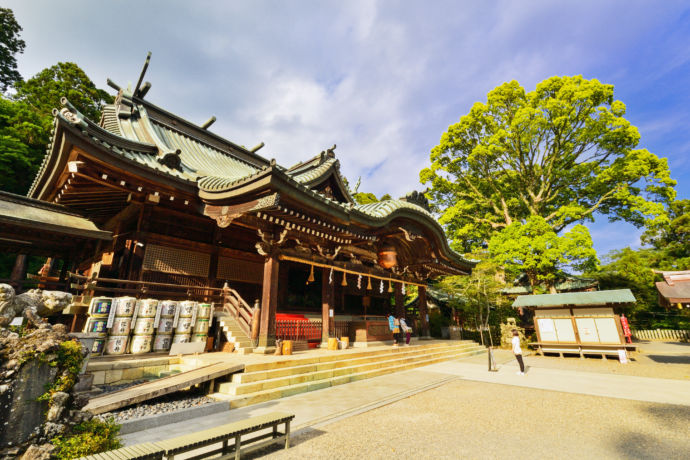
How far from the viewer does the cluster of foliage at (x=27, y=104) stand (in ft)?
63.0

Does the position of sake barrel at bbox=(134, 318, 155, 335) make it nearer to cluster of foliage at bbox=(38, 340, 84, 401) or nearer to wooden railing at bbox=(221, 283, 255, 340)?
wooden railing at bbox=(221, 283, 255, 340)

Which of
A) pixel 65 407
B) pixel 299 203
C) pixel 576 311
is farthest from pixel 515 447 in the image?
pixel 576 311

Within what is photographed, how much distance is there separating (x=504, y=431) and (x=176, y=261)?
9.97 metres

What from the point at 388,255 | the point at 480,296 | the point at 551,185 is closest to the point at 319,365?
the point at 388,255

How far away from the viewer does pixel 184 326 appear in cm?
801

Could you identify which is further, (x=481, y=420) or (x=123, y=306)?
(x=123, y=306)

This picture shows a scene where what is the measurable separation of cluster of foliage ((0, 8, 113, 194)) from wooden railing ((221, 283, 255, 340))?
19716 millimetres

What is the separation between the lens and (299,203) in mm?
8938

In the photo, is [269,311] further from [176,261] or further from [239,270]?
[176,261]

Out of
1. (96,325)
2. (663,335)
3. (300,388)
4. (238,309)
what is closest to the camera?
(96,325)

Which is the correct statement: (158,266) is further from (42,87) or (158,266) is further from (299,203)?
(42,87)

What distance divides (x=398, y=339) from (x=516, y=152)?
1799cm

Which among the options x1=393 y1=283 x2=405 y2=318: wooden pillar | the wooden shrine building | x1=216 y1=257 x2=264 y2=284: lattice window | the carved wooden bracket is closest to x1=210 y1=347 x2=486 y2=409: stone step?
the wooden shrine building

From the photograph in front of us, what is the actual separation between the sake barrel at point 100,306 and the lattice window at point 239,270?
4009mm
